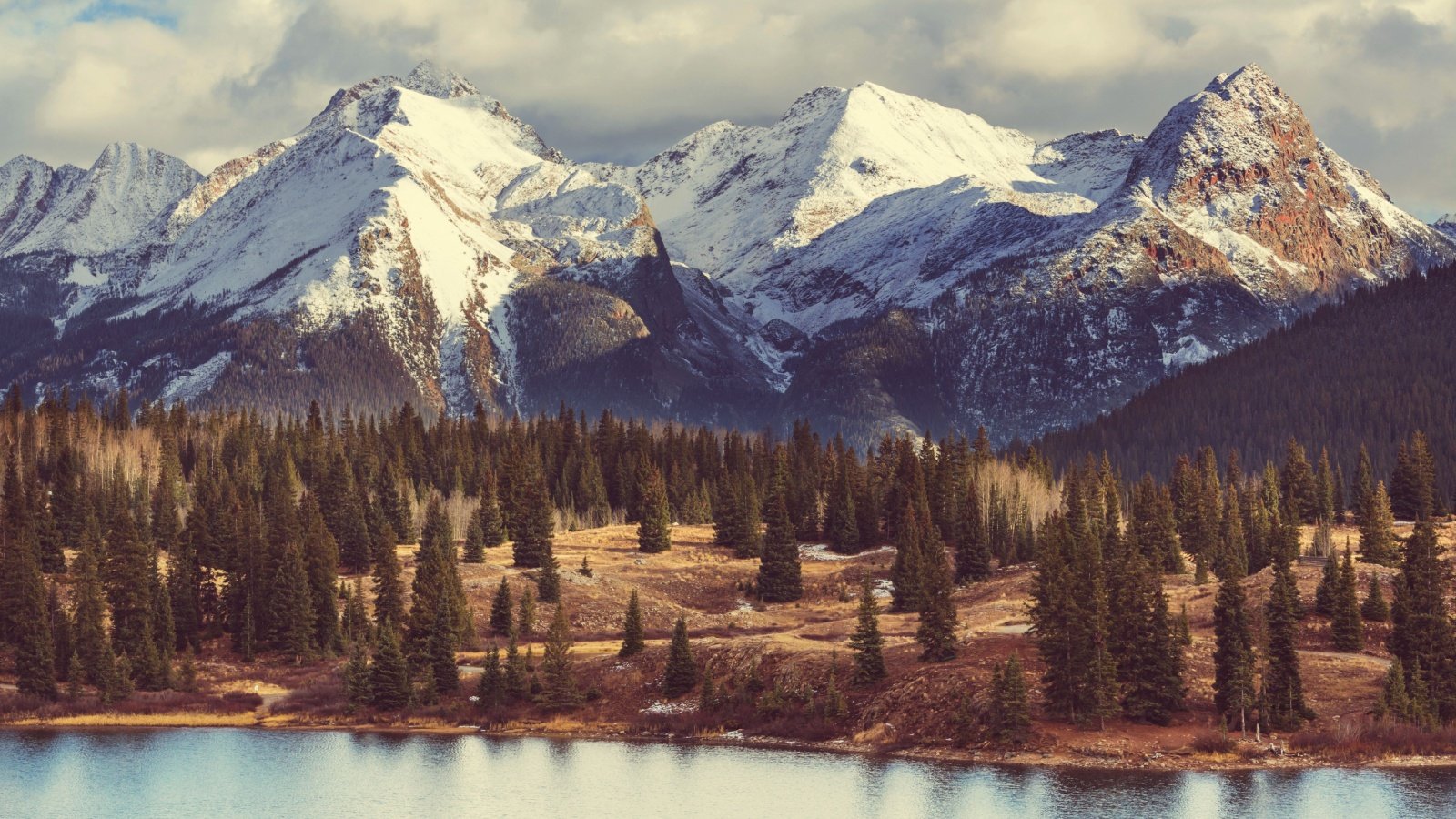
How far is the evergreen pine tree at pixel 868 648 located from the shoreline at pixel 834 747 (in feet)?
20.9

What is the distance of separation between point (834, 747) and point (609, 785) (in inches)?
672

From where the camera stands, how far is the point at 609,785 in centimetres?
10806

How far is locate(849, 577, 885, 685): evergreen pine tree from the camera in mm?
122625

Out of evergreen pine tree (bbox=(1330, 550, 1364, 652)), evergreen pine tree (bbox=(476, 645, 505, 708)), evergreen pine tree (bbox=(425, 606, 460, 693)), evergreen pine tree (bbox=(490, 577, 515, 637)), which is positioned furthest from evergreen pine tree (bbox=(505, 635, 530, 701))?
evergreen pine tree (bbox=(1330, 550, 1364, 652))

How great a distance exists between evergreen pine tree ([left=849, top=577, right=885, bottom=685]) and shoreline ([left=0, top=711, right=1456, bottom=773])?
20.9 feet

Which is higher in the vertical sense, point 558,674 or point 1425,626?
point 1425,626

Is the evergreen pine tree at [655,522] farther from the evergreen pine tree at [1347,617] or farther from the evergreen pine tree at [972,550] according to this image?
the evergreen pine tree at [1347,617]

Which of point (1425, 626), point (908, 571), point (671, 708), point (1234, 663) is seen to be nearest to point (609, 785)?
point (671, 708)

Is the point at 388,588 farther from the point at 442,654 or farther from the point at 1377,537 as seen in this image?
the point at 1377,537

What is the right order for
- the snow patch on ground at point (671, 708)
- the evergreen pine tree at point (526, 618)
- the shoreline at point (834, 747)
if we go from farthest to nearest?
the evergreen pine tree at point (526, 618) → the snow patch on ground at point (671, 708) → the shoreline at point (834, 747)

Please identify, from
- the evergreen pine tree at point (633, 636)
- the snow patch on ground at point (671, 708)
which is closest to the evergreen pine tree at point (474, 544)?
the evergreen pine tree at point (633, 636)

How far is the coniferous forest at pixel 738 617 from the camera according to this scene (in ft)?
375

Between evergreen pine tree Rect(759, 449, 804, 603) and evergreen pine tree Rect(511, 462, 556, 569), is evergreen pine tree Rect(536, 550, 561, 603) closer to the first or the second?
evergreen pine tree Rect(511, 462, 556, 569)

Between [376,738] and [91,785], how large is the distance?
2285 cm
